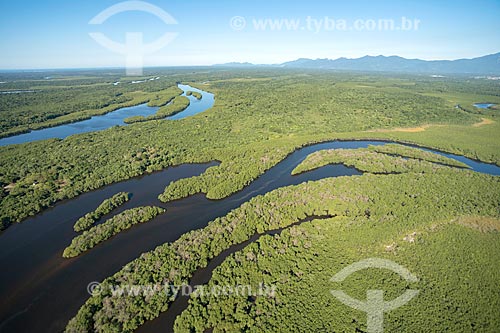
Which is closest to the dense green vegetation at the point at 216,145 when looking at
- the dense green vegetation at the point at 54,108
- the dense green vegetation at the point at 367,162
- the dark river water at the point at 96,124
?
the dense green vegetation at the point at 367,162

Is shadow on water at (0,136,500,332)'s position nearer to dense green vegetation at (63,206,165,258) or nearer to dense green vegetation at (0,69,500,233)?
dense green vegetation at (63,206,165,258)

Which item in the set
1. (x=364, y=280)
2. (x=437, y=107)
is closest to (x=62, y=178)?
(x=364, y=280)

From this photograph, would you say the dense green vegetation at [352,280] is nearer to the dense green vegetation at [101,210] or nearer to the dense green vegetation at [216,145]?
the dense green vegetation at [216,145]

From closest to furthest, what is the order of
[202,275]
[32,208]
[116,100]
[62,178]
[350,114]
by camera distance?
[202,275] → [32,208] → [62,178] → [350,114] → [116,100]

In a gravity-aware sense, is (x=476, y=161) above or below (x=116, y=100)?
below

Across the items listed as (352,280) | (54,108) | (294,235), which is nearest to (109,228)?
(294,235)

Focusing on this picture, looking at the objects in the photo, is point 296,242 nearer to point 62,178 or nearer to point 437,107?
point 62,178
